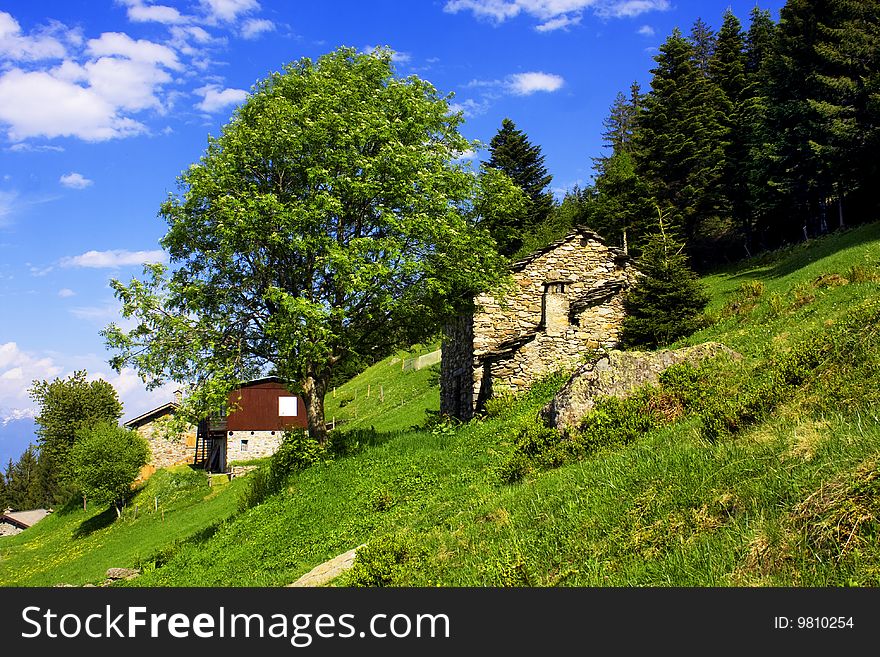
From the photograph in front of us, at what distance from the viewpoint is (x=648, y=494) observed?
317 inches

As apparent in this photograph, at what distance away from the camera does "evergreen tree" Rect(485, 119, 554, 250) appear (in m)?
60.5

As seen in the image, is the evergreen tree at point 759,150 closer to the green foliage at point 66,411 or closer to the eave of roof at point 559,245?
the eave of roof at point 559,245

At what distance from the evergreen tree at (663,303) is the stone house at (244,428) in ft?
127

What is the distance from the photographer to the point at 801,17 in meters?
38.4

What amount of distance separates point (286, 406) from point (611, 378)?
5016 cm

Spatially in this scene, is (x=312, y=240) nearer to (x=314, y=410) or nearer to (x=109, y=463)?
(x=314, y=410)

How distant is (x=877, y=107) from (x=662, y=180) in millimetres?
16059

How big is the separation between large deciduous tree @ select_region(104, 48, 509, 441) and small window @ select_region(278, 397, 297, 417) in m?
38.7

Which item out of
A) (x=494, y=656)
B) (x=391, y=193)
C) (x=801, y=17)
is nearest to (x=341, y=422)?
(x=391, y=193)

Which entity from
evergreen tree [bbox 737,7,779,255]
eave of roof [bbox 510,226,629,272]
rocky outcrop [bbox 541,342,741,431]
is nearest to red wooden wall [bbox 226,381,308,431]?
eave of roof [bbox 510,226,629,272]

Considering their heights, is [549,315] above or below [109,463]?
above

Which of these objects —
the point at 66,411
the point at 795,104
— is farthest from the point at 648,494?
the point at 66,411

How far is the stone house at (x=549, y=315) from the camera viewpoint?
2395cm

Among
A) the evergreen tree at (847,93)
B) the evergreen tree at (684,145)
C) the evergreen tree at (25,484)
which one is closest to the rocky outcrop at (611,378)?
the evergreen tree at (847,93)
